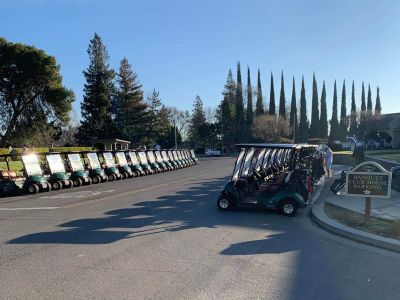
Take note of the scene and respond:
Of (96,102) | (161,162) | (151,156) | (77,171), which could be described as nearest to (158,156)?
(161,162)

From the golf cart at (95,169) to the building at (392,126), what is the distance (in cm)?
4475

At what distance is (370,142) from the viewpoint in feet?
185

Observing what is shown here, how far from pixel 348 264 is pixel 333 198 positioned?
705 cm

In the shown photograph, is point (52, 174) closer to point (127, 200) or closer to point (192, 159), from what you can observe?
point (127, 200)

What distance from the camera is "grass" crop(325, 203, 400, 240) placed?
818 cm

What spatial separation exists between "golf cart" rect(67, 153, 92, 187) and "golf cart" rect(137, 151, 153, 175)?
22.1 ft

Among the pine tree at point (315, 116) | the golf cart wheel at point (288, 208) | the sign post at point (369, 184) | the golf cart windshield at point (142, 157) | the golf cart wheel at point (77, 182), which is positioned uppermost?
the pine tree at point (315, 116)

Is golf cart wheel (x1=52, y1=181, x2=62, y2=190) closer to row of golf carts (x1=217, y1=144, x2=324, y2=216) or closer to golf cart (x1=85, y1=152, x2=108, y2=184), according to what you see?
golf cart (x1=85, y1=152, x2=108, y2=184)

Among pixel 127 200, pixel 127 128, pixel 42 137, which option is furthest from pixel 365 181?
pixel 127 128

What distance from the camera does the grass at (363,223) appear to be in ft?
26.8

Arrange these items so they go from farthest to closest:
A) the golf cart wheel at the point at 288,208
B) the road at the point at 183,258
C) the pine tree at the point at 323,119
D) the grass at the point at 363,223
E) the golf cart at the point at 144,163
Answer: the pine tree at the point at 323,119 → the golf cart at the point at 144,163 → the golf cart wheel at the point at 288,208 → the grass at the point at 363,223 → the road at the point at 183,258

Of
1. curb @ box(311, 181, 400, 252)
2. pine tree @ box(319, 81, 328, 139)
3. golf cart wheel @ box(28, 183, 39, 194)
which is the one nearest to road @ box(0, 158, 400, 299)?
curb @ box(311, 181, 400, 252)

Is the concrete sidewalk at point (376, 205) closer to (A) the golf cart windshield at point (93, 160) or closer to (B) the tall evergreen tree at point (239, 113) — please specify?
(A) the golf cart windshield at point (93, 160)

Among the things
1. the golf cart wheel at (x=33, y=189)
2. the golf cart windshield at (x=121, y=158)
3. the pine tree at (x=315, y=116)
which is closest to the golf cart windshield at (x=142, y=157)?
the golf cart windshield at (x=121, y=158)
